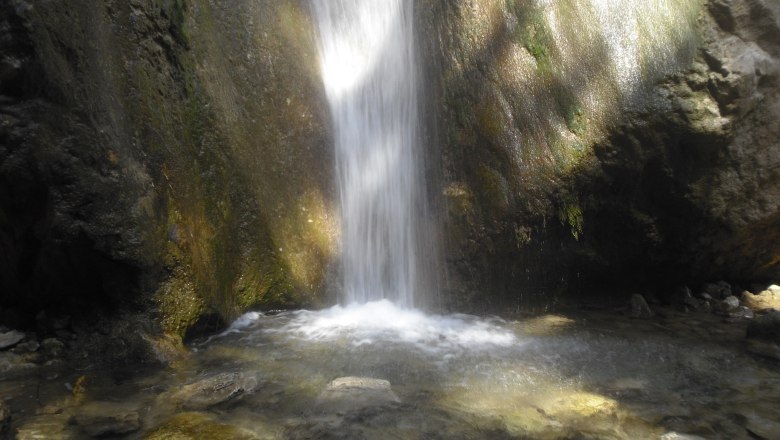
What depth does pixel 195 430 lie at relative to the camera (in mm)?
2596

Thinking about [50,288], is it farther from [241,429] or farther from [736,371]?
[736,371]

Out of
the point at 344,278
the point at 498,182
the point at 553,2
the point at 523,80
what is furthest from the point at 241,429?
the point at 553,2

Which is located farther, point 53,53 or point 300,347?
point 300,347

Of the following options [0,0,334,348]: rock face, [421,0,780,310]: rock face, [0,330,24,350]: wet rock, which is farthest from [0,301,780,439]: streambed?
[421,0,780,310]: rock face

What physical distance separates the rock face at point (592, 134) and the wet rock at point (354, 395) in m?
1.91

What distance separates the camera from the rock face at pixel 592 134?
4.93 metres

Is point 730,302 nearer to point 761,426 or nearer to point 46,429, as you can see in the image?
point 761,426

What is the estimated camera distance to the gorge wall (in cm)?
386

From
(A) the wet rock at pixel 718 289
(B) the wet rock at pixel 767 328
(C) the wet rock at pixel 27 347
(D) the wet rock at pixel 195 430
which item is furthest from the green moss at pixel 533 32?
(C) the wet rock at pixel 27 347

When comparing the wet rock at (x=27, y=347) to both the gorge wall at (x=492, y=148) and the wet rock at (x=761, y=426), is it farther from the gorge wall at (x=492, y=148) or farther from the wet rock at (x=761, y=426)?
the wet rock at (x=761, y=426)

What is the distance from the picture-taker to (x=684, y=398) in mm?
3332

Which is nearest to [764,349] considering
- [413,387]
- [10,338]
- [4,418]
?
[413,387]

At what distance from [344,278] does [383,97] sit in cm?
194

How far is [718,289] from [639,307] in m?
1.24
